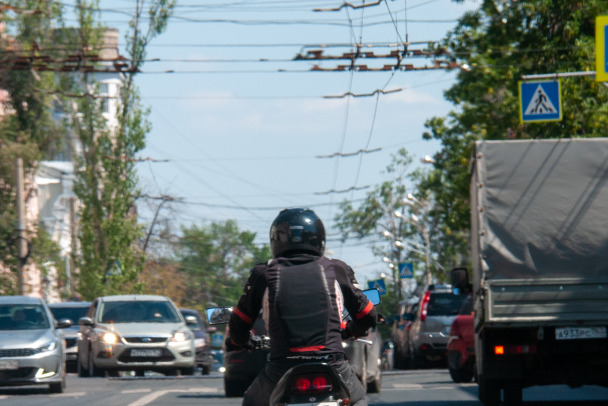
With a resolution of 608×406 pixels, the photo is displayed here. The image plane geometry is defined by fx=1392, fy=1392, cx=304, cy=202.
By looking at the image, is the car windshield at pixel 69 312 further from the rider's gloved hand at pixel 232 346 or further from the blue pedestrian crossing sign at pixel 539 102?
the rider's gloved hand at pixel 232 346

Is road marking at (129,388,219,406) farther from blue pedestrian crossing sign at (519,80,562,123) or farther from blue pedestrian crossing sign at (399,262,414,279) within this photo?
blue pedestrian crossing sign at (399,262,414,279)

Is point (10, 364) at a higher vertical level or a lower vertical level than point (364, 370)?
lower

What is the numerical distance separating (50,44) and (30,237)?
6721 mm

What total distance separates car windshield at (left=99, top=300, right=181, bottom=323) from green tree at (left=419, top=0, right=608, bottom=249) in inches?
290

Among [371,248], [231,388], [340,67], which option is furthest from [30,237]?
[371,248]

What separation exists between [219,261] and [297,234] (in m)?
127

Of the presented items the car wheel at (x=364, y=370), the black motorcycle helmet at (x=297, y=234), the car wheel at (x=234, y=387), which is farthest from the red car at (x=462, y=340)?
the black motorcycle helmet at (x=297, y=234)

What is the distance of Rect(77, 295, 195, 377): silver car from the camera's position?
25453 millimetres

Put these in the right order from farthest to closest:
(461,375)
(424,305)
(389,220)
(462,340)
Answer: (389,220) < (424,305) < (461,375) < (462,340)

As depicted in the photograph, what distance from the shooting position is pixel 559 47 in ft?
98.2

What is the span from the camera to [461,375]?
21.9 metres

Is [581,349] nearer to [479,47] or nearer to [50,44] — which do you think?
[479,47]

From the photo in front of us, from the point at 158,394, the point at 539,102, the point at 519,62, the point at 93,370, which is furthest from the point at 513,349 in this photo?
the point at 519,62

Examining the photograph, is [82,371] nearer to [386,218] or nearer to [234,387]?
[234,387]
